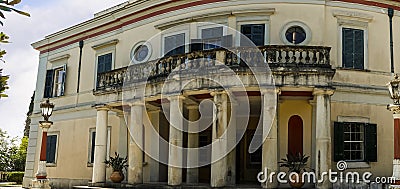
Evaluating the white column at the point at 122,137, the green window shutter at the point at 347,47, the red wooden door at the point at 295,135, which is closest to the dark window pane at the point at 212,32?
the red wooden door at the point at 295,135

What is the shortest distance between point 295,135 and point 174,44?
6.02m

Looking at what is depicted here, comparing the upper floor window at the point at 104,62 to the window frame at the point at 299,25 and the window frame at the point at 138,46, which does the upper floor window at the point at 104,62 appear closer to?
the window frame at the point at 138,46

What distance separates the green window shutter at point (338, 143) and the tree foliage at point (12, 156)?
30.0 metres

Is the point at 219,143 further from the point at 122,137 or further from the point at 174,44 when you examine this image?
the point at 122,137

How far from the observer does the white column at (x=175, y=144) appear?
15227 mm

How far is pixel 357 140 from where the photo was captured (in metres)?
16.9

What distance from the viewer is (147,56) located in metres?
20.0

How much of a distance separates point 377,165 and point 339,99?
267cm

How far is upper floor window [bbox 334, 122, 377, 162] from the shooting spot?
54.1 feet

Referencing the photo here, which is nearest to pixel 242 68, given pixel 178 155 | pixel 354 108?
pixel 178 155

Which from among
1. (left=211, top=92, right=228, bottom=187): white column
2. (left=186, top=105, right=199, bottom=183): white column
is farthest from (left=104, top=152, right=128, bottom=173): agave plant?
(left=211, top=92, right=228, bottom=187): white column

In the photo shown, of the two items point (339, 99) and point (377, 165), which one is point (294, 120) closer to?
point (339, 99)

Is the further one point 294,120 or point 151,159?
point 151,159

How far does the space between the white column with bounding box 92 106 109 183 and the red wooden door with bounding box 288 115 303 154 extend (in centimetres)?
680
